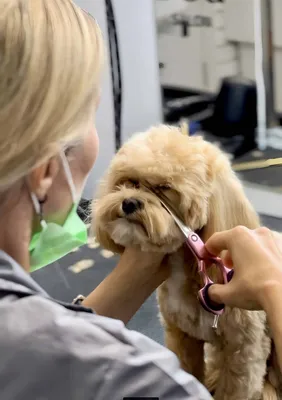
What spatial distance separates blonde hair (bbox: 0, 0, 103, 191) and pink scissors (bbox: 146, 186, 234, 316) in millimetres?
431

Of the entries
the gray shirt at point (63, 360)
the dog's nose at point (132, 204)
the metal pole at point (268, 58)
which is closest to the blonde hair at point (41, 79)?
the gray shirt at point (63, 360)

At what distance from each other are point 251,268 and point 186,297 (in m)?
0.37

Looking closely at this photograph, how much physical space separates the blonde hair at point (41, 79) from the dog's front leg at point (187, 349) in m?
0.79

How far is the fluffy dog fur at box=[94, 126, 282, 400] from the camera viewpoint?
3.85 feet

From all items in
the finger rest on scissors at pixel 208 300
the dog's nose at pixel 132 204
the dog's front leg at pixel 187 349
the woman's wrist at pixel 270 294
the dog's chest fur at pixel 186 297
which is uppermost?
the dog's nose at pixel 132 204

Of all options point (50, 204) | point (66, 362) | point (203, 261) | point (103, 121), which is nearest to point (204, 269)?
point (203, 261)

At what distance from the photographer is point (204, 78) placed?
2771 millimetres

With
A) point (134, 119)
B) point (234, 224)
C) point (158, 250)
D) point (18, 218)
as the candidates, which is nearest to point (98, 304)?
point (158, 250)

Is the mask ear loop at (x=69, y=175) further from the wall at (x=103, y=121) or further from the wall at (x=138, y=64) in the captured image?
the wall at (x=138, y=64)

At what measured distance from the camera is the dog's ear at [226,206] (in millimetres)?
1198

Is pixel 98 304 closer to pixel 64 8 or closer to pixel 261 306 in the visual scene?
pixel 261 306

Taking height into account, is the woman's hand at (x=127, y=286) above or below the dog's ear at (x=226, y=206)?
below

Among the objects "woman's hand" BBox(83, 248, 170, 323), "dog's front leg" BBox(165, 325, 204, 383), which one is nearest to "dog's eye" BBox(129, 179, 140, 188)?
"woman's hand" BBox(83, 248, 170, 323)

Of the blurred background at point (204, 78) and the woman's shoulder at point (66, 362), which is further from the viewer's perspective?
the blurred background at point (204, 78)
